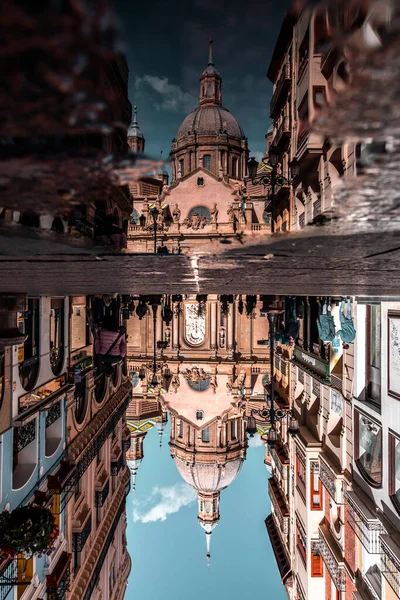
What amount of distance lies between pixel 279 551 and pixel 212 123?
38802 millimetres

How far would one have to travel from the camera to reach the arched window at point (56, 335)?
442 inches

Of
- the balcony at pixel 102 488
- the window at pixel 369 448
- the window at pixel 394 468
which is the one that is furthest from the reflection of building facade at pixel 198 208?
the window at pixel 394 468

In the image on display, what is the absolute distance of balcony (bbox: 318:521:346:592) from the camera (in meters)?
9.86

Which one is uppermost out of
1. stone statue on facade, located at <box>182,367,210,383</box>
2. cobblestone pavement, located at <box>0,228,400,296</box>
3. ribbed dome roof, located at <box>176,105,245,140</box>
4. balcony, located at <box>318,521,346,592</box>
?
ribbed dome roof, located at <box>176,105,245,140</box>

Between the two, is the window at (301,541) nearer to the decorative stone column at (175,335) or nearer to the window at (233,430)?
the window at (233,430)

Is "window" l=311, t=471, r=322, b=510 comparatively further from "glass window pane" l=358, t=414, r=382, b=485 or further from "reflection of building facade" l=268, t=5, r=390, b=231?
"reflection of building facade" l=268, t=5, r=390, b=231

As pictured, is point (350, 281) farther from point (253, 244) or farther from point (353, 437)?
point (353, 437)

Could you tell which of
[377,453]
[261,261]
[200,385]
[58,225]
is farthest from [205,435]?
[58,225]

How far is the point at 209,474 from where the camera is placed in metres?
32.8

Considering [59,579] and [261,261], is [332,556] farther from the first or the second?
[261,261]

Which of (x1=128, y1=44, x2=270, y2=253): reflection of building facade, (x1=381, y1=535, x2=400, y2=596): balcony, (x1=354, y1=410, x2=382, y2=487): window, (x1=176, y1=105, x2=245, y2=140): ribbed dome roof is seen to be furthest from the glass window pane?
(x1=176, y1=105, x2=245, y2=140): ribbed dome roof

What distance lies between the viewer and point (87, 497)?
39.4 feet

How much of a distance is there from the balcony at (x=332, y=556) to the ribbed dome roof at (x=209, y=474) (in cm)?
2122

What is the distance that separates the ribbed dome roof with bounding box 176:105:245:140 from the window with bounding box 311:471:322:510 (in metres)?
35.7
